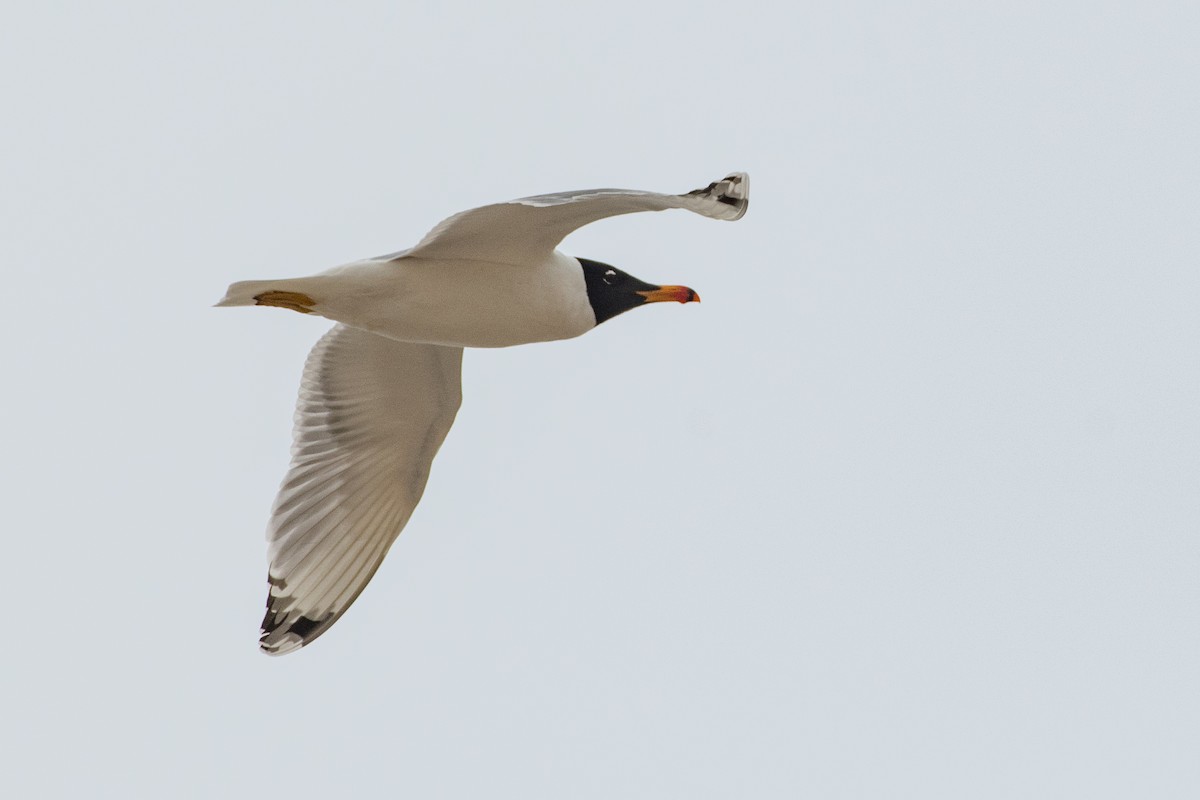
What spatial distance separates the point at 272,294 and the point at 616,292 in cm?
124

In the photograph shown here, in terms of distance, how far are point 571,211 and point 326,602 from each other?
225 centimetres

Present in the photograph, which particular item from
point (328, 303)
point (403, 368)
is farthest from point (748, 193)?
point (403, 368)

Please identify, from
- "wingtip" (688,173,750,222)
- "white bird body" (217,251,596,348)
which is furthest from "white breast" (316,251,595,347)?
"wingtip" (688,173,750,222)

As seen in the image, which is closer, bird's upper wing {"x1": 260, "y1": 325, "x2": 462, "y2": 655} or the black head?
the black head

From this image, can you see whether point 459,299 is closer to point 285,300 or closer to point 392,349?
point 285,300

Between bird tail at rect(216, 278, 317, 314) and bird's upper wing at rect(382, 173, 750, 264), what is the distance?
34 cm

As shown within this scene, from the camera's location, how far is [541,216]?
18.2 feet

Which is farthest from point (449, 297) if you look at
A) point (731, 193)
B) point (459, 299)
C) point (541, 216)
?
point (731, 193)

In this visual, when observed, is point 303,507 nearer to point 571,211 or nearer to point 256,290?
point 256,290

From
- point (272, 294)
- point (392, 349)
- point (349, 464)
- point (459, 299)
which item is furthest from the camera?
point (349, 464)

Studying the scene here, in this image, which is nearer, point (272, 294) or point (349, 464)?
point (272, 294)

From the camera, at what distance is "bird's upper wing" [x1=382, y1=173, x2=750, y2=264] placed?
5.00 metres

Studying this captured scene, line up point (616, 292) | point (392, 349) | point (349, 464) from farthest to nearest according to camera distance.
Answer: point (349, 464)
point (392, 349)
point (616, 292)

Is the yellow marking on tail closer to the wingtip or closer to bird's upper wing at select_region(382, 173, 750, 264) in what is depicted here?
bird's upper wing at select_region(382, 173, 750, 264)
